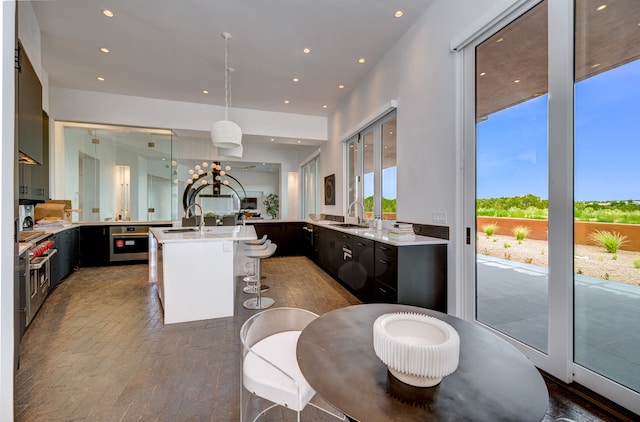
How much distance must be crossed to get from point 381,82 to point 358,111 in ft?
2.91

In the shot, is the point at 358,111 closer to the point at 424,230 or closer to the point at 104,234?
the point at 424,230

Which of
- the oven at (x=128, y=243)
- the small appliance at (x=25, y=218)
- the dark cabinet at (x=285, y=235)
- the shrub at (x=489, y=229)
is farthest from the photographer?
the dark cabinet at (x=285, y=235)

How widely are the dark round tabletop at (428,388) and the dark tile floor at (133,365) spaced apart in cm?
69

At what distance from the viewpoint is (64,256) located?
440cm

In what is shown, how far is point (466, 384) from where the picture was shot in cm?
81

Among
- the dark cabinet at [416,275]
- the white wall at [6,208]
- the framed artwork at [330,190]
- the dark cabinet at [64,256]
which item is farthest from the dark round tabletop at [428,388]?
the framed artwork at [330,190]

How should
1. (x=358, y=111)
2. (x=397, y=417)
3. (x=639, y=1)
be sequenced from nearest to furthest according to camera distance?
(x=397, y=417) < (x=639, y=1) < (x=358, y=111)

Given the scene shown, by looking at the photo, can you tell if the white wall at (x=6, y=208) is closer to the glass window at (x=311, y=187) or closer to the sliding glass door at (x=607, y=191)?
the sliding glass door at (x=607, y=191)

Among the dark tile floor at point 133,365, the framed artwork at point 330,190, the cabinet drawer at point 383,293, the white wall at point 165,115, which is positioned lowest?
the dark tile floor at point 133,365

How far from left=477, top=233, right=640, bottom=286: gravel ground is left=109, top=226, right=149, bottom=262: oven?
20.6ft

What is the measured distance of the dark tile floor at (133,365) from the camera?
1.68 meters

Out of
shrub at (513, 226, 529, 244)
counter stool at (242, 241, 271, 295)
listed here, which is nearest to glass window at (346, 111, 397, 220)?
shrub at (513, 226, 529, 244)

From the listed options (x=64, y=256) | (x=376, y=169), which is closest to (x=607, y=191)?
(x=376, y=169)

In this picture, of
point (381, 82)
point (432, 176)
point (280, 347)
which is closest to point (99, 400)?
point (280, 347)
